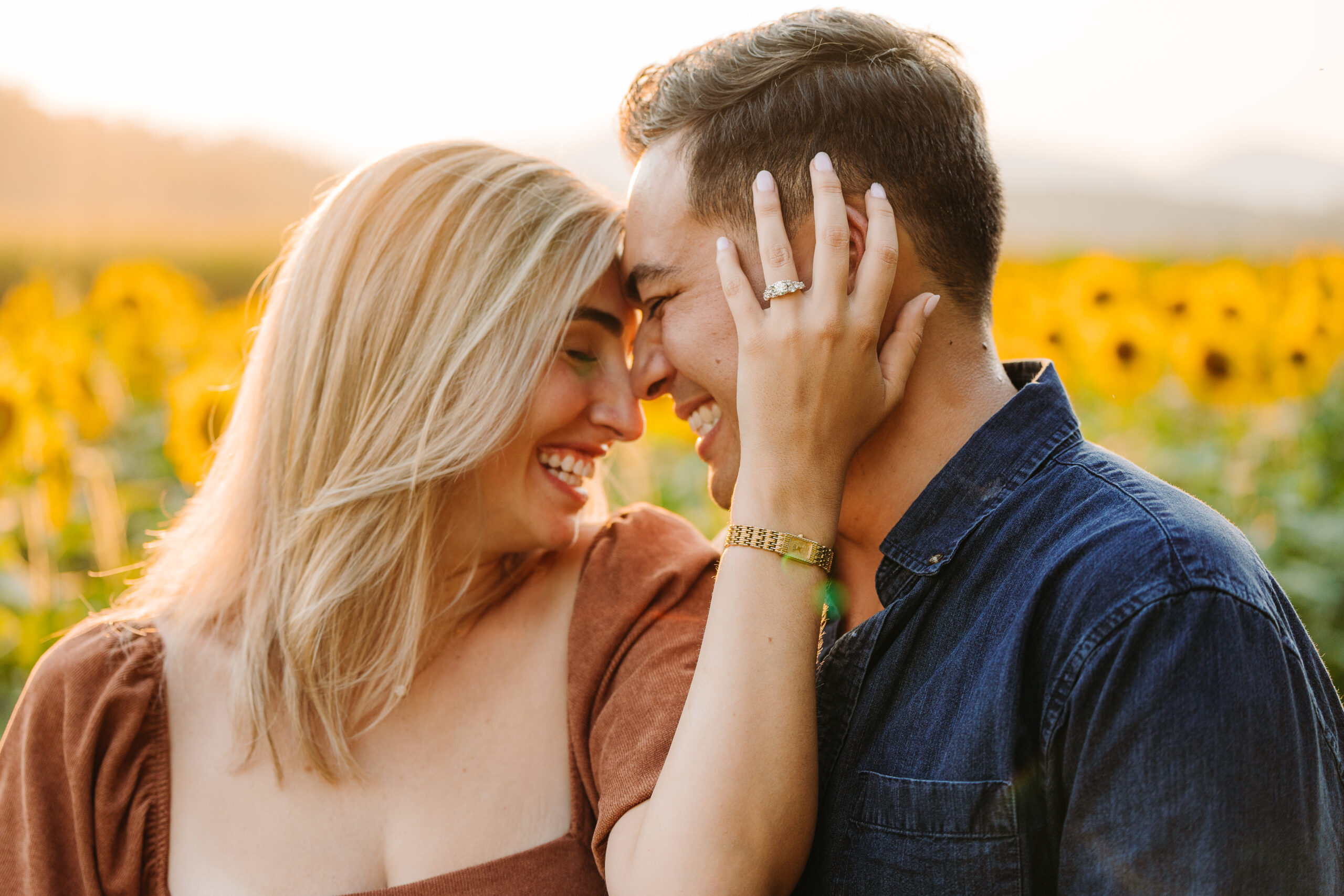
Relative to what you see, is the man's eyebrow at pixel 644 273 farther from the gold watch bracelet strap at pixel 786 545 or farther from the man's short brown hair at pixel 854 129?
the gold watch bracelet strap at pixel 786 545

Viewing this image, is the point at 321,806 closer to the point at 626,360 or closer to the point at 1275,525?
the point at 626,360

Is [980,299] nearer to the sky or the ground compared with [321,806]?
nearer to the sky

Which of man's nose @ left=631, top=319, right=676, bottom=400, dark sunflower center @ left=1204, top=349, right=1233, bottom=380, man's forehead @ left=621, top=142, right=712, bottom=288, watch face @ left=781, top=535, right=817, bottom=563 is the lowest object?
dark sunflower center @ left=1204, top=349, right=1233, bottom=380

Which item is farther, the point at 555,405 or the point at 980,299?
the point at 555,405

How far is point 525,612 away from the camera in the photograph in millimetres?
2334

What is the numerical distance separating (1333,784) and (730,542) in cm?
100

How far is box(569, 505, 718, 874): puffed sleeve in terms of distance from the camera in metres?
1.83

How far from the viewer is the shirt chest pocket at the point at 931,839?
4.83 feet

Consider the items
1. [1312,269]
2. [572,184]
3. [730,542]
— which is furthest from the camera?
[1312,269]

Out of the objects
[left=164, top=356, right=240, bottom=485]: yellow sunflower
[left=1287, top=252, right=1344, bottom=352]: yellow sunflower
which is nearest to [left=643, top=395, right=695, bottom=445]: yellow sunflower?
[left=164, top=356, right=240, bottom=485]: yellow sunflower

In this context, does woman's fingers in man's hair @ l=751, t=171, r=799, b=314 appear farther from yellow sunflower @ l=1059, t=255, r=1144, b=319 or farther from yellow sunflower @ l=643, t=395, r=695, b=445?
yellow sunflower @ l=1059, t=255, r=1144, b=319

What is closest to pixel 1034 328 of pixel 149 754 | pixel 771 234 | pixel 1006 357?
pixel 1006 357

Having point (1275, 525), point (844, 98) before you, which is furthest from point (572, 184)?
point (1275, 525)

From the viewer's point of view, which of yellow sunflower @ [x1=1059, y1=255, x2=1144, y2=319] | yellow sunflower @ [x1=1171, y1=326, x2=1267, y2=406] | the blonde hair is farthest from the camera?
yellow sunflower @ [x1=1059, y1=255, x2=1144, y2=319]
